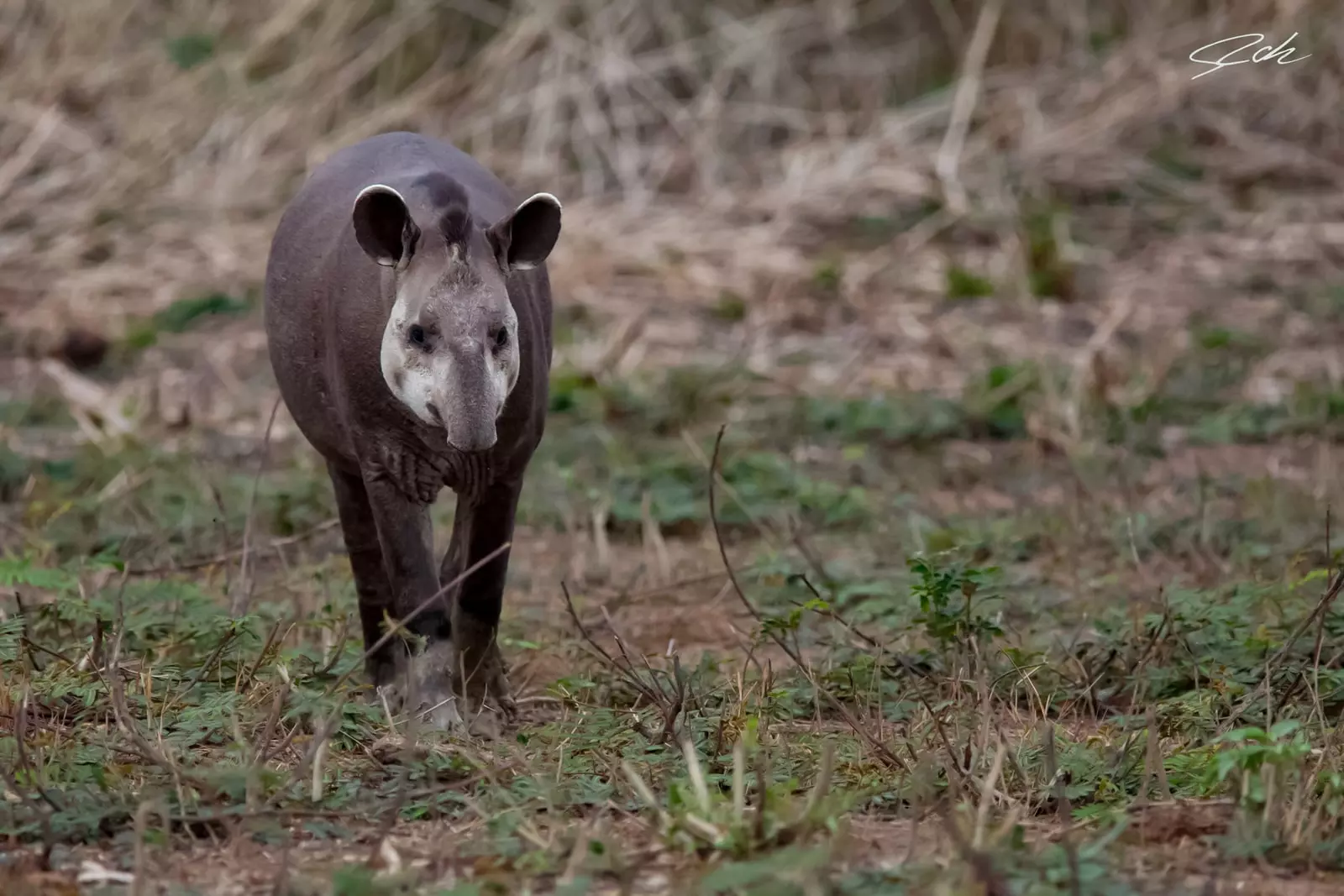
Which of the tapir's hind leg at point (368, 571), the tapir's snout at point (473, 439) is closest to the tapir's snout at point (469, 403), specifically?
the tapir's snout at point (473, 439)

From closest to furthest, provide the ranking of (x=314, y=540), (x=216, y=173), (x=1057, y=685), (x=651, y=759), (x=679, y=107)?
(x=651, y=759)
(x=1057, y=685)
(x=314, y=540)
(x=216, y=173)
(x=679, y=107)

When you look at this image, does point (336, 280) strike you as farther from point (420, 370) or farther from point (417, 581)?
point (417, 581)

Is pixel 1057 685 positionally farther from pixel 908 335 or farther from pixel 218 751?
pixel 908 335

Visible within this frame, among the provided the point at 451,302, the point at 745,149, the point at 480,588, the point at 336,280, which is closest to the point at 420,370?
the point at 451,302

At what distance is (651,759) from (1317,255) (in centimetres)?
778

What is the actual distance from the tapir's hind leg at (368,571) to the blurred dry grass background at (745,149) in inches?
178

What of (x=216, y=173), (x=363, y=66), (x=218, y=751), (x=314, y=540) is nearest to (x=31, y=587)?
(x=314, y=540)

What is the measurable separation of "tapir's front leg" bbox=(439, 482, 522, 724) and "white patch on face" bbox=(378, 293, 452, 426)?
1.73 ft

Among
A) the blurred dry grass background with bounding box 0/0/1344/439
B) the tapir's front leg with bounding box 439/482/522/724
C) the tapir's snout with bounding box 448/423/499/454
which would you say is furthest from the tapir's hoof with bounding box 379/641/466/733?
the blurred dry grass background with bounding box 0/0/1344/439

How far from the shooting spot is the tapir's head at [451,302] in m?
4.22

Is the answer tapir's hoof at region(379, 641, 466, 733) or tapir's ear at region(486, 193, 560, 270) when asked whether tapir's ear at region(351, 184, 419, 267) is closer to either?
tapir's ear at region(486, 193, 560, 270)

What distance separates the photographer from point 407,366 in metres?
4.34

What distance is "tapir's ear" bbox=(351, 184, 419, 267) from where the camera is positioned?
4.32 m

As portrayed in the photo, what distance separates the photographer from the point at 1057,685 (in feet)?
15.9
